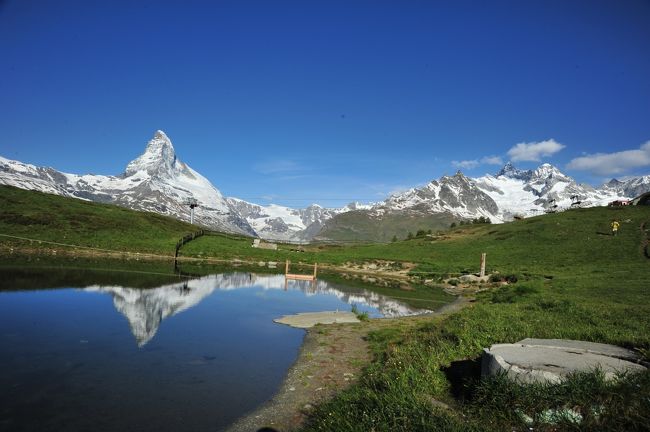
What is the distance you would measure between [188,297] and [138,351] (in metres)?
17.3

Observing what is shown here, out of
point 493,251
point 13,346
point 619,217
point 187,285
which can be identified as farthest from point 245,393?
point 619,217

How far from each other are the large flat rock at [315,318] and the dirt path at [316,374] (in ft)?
4.53

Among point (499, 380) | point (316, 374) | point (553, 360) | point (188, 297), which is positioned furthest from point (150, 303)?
point (553, 360)

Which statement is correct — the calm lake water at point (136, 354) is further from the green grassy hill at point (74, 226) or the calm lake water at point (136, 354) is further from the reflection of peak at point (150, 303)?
the green grassy hill at point (74, 226)

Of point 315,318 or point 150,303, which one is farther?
point 150,303

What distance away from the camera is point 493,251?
271ft

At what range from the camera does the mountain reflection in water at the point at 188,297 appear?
26.4m

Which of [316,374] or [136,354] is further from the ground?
[136,354]

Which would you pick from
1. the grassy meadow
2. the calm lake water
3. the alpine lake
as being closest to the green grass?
the grassy meadow

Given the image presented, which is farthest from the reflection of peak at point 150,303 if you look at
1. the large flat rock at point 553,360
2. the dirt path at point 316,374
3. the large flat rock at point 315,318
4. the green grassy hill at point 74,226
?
the green grassy hill at point 74,226

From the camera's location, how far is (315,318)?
30203 millimetres

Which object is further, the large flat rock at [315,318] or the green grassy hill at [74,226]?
the green grassy hill at [74,226]

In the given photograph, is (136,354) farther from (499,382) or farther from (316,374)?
(499,382)

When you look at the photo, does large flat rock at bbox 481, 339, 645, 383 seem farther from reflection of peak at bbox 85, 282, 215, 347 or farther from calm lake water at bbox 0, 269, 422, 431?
reflection of peak at bbox 85, 282, 215, 347
